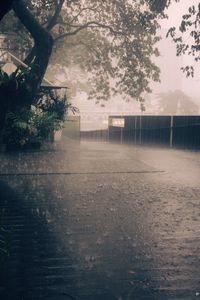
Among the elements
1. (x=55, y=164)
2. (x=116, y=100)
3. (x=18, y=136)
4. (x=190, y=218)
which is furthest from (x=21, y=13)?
(x=116, y=100)

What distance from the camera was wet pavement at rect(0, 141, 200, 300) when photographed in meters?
3.14

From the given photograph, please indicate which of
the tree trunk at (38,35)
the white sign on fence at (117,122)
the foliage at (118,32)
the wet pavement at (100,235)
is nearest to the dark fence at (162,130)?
the white sign on fence at (117,122)

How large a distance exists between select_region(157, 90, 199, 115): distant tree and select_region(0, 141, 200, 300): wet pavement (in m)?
70.3

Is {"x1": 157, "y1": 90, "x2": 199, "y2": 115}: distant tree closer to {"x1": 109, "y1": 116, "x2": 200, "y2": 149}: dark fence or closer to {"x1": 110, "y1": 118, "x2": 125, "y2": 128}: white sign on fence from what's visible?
{"x1": 110, "y1": 118, "x2": 125, "y2": 128}: white sign on fence

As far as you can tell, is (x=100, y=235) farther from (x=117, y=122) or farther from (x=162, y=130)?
(x=117, y=122)

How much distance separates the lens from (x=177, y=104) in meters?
80.0

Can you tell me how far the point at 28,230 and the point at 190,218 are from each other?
2.39 meters

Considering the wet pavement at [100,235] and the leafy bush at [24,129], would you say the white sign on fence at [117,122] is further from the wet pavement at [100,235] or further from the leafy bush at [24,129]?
the wet pavement at [100,235]

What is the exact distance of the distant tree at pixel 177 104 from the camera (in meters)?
76.9

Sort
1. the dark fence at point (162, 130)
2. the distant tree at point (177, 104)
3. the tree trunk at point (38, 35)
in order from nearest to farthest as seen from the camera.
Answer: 1. the tree trunk at point (38, 35)
2. the dark fence at point (162, 130)
3. the distant tree at point (177, 104)

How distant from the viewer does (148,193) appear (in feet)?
23.1

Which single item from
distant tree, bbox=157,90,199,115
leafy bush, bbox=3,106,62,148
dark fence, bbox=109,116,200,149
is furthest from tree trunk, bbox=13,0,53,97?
distant tree, bbox=157,90,199,115

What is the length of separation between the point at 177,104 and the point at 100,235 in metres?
78.3

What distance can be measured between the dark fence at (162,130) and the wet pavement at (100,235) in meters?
8.80
